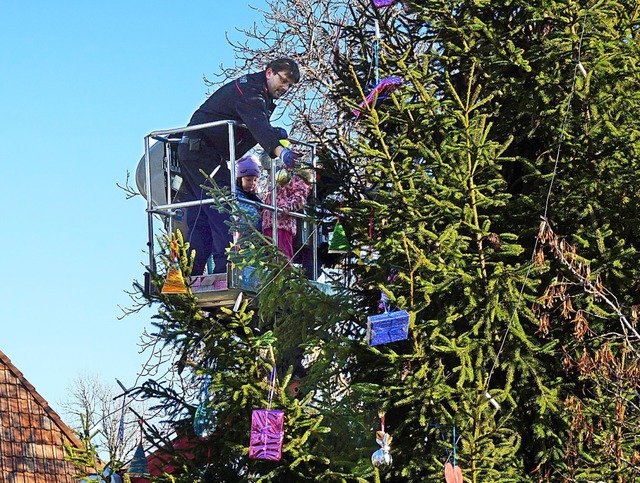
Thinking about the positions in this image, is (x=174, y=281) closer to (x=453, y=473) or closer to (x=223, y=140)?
(x=453, y=473)

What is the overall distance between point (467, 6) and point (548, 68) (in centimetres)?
90

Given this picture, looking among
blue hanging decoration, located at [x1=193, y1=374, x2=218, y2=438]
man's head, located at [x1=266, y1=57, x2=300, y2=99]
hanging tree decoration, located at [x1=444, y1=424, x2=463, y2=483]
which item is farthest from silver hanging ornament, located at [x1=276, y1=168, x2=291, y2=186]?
hanging tree decoration, located at [x1=444, y1=424, x2=463, y2=483]

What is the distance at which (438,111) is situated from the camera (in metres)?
7.68

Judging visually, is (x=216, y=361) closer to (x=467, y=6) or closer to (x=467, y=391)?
(x=467, y=391)

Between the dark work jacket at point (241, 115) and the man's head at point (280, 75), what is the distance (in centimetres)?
6

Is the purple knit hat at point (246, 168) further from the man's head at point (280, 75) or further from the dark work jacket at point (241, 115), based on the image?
the man's head at point (280, 75)

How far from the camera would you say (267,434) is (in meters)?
6.98

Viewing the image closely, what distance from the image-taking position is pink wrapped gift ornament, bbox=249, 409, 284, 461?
6.95 m

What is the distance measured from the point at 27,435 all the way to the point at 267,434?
581cm

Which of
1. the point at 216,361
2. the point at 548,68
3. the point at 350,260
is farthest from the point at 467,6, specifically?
the point at 216,361

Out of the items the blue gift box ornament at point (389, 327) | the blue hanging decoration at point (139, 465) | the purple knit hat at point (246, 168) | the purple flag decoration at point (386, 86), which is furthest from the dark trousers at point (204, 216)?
the blue gift box ornament at point (389, 327)

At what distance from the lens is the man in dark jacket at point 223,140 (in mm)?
9562

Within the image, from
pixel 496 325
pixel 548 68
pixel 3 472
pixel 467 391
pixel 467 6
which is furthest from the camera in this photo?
pixel 3 472

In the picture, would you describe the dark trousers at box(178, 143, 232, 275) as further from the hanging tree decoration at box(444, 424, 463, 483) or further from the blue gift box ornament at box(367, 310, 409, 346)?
the hanging tree decoration at box(444, 424, 463, 483)
